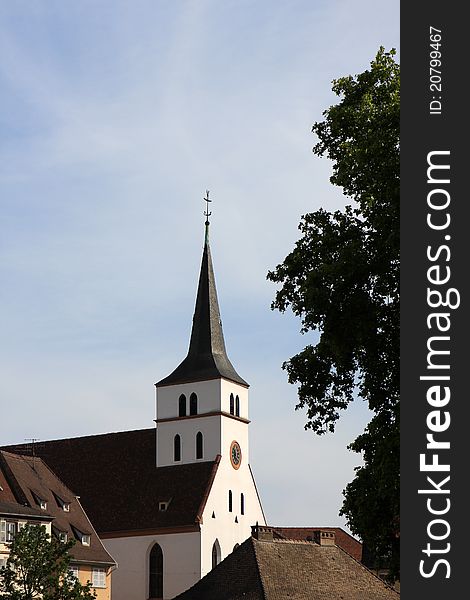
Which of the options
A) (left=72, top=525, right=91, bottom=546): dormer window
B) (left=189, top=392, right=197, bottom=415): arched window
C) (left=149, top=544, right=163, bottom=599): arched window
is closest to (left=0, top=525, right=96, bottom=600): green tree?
(left=72, top=525, right=91, bottom=546): dormer window

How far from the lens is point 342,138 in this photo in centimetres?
2930

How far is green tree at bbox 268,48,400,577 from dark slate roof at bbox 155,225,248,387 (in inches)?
2093

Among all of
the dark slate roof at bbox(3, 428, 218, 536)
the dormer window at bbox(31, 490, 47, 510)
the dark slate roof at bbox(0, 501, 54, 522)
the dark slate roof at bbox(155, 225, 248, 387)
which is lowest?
the dark slate roof at bbox(0, 501, 54, 522)

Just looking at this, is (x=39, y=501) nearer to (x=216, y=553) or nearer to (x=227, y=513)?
(x=216, y=553)

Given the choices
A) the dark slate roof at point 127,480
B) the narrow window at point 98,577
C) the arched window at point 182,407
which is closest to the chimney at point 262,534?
the narrow window at point 98,577

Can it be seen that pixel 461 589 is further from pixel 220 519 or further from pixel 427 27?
pixel 220 519

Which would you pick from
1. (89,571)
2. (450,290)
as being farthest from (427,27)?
(89,571)

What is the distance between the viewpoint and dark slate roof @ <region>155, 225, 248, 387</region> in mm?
A: 83375

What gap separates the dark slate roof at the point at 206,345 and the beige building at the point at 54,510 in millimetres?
13205

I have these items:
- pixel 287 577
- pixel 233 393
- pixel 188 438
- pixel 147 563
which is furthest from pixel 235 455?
pixel 287 577

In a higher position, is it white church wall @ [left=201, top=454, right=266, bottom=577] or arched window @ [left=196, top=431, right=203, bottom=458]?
arched window @ [left=196, top=431, right=203, bottom=458]

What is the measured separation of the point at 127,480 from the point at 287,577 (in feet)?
108

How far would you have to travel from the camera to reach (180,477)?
80.3m

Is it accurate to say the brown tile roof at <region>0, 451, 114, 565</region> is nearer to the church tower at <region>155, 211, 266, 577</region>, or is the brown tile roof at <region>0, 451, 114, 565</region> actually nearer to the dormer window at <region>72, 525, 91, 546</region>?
the dormer window at <region>72, 525, 91, 546</region>
